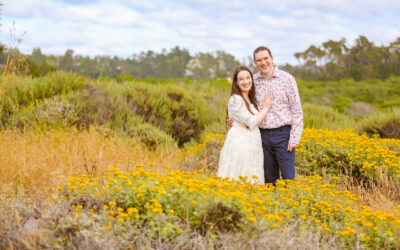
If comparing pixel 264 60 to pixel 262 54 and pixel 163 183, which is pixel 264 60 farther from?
pixel 163 183

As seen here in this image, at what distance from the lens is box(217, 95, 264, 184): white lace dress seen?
15.2 ft

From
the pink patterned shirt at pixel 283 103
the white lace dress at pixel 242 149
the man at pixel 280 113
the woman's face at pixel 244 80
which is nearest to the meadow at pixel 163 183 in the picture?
the white lace dress at pixel 242 149

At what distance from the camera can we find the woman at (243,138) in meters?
4.62

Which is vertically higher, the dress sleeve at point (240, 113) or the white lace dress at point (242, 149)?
the dress sleeve at point (240, 113)

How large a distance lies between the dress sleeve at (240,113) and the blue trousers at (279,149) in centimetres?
32

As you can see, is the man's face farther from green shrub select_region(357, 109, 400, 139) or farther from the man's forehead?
green shrub select_region(357, 109, 400, 139)

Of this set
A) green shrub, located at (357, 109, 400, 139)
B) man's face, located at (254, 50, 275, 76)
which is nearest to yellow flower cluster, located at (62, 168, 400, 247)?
man's face, located at (254, 50, 275, 76)

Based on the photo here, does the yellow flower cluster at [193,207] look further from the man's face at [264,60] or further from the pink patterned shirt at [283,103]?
the man's face at [264,60]

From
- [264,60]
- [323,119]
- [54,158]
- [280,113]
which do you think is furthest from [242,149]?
[323,119]

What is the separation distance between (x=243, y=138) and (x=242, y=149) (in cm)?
14

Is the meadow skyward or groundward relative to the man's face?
groundward

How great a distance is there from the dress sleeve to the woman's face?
133 mm

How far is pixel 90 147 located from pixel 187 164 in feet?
5.10

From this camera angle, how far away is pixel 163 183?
3.17 m
